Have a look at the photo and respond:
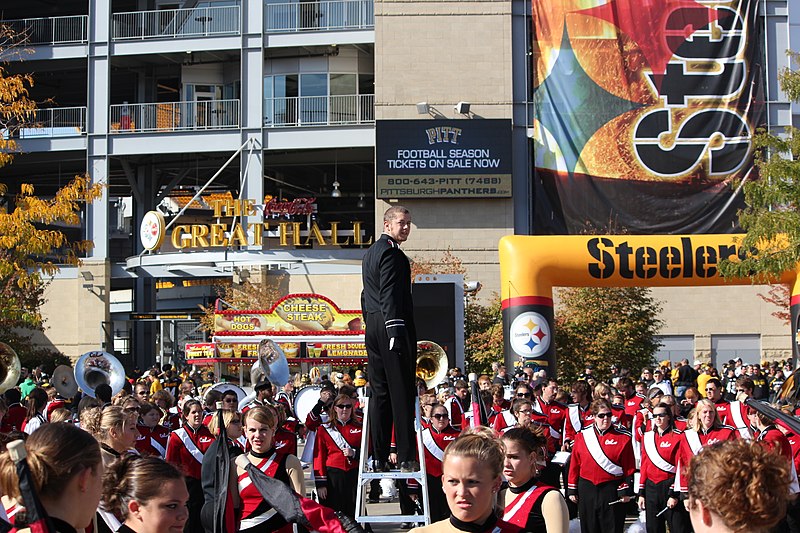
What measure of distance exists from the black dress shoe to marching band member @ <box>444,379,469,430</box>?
519cm

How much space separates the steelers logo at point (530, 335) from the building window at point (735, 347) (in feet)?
63.2

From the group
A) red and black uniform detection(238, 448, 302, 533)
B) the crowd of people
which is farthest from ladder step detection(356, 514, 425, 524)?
red and black uniform detection(238, 448, 302, 533)

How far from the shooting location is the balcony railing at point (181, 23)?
1666 inches

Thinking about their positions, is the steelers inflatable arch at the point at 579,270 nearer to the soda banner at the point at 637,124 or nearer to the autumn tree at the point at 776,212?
the autumn tree at the point at 776,212

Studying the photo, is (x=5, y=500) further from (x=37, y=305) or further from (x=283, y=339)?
(x=37, y=305)

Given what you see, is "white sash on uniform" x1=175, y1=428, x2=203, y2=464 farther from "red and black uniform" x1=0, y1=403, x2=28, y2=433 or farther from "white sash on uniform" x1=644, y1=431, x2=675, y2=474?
"white sash on uniform" x1=644, y1=431, x2=675, y2=474

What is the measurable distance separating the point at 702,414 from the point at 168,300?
2097 inches

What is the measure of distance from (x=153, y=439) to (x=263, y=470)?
12.5 ft

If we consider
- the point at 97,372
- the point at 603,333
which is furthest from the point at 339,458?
the point at 603,333

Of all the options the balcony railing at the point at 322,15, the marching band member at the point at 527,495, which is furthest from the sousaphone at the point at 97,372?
the balcony railing at the point at 322,15

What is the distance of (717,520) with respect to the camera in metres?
3.14

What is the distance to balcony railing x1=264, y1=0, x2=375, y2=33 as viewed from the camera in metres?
41.8

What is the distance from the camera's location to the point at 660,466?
1101cm

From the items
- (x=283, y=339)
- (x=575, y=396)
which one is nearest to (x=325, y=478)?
(x=575, y=396)
